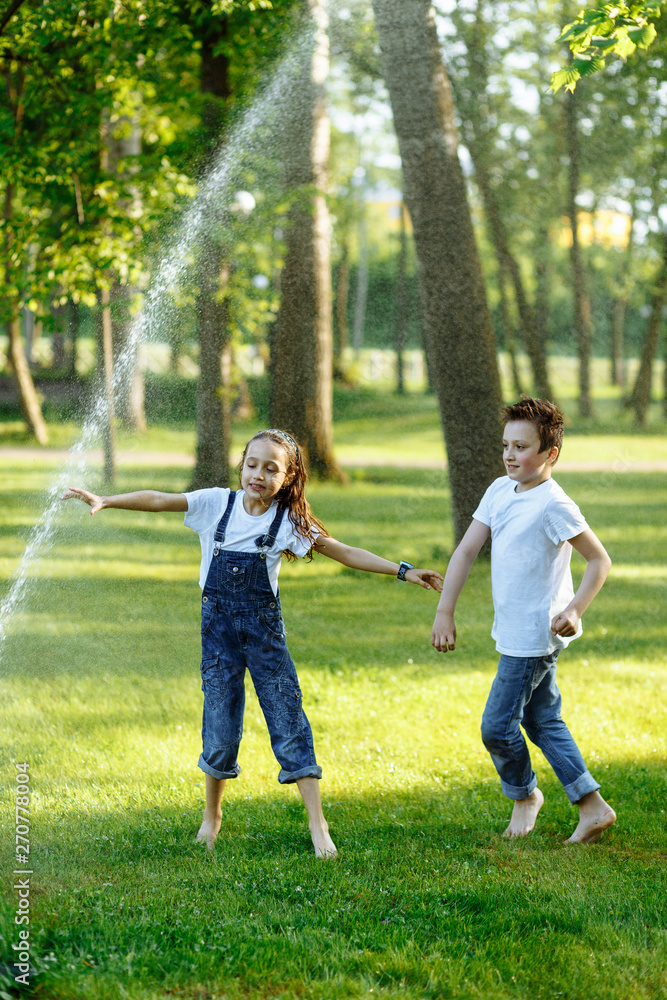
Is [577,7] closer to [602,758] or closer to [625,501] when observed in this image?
[625,501]

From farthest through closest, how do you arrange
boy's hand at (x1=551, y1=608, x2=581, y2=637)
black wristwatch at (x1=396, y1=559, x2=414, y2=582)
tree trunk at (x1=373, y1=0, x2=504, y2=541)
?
tree trunk at (x1=373, y1=0, x2=504, y2=541)
black wristwatch at (x1=396, y1=559, x2=414, y2=582)
boy's hand at (x1=551, y1=608, x2=581, y2=637)

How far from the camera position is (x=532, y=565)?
365 cm

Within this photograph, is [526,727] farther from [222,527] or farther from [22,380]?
[22,380]

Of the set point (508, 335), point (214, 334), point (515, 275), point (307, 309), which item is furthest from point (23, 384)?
point (508, 335)

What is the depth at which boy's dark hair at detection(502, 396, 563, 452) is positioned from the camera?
3684mm

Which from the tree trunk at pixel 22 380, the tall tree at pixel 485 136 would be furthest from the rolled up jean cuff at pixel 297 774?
the tall tree at pixel 485 136

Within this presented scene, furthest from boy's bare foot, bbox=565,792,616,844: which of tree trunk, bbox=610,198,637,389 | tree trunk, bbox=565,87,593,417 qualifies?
tree trunk, bbox=610,198,637,389

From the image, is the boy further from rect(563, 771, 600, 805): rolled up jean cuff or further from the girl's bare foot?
the girl's bare foot

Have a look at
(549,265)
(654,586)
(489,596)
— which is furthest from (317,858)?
(549,265)

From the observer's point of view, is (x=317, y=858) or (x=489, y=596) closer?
(x=317, y=858)

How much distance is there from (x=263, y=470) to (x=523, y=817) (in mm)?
1657

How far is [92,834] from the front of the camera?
3.77m

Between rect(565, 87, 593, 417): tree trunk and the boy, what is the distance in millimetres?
17549

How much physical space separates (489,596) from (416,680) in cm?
245
